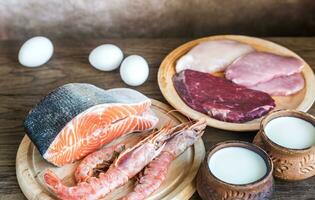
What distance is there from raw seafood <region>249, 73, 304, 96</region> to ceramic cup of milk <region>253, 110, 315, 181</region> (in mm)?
220

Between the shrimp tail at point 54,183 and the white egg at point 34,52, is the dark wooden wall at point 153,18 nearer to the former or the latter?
the white egg at point 34,52

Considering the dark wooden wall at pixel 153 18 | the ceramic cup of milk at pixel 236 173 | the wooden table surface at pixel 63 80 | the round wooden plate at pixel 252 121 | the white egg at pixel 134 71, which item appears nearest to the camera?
the ceramic cup of milk at pixel 236 173


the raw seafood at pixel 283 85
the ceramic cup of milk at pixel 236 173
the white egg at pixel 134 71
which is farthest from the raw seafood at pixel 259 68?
the ceramic cup of milk at pixel 236 173

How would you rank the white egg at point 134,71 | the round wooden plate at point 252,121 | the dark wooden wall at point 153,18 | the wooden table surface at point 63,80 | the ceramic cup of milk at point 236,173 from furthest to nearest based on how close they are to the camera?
the dark wooden wall at point 153,18, the white egg at point 134,71, the round wooden plate at point 252,121, the wooden table surface at point 63,80, the ceramic cup of milk at point 236,173

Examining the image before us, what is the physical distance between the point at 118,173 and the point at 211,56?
0.49 meters

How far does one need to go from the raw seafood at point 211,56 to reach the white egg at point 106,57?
160 mm

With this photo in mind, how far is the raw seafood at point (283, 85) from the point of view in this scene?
49.8 inches

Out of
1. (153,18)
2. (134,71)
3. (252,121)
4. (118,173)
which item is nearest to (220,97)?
(252,121)

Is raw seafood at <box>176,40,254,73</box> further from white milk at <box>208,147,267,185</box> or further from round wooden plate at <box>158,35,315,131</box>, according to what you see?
white milk at <box>208,147,267,185</box>

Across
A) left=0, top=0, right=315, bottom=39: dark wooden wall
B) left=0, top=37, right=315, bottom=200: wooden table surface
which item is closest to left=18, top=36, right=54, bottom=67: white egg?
left=0, top=37, right=315, bottom=200: wooden table surface

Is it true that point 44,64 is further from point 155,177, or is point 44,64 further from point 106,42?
point 155,177

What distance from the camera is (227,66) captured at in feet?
4.43

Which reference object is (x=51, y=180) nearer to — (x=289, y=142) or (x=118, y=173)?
(x=118, y=173)

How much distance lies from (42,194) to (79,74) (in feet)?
1.47
